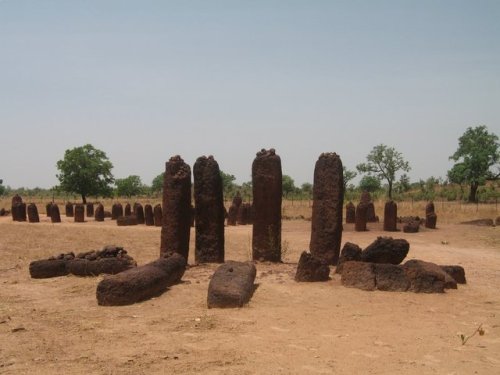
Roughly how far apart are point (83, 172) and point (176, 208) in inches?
1543

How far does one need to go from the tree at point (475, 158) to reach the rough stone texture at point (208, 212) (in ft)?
126

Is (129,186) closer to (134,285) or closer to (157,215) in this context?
(157,215)

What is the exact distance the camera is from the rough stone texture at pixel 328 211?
40.9ft

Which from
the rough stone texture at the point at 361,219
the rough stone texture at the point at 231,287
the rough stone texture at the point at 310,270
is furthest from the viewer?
the rough stone texture at the point at 361,219

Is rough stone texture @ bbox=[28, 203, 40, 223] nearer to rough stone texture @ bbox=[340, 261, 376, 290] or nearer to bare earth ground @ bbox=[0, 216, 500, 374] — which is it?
bare earth ground @ bbox=[0, 216, 500, 374]

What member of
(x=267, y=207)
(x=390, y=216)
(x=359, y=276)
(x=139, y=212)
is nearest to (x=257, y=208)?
(x=267, y=207)

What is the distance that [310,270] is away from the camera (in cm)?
1016

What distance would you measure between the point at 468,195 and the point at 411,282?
4310cm

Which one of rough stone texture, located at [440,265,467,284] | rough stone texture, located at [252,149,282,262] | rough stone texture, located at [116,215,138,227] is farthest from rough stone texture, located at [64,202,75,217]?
rough stone texture, located at [440,265,467,284]

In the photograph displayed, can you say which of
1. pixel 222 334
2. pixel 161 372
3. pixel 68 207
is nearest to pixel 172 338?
pixel 222 334

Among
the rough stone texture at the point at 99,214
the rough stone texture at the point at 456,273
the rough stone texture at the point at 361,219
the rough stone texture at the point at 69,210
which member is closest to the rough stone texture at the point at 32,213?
the rough stone texture at the point at 99,214

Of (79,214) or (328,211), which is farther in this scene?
(79,214)

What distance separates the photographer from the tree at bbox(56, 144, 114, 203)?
49438 mm

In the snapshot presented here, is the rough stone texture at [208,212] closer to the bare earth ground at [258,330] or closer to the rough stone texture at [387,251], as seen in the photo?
the bare earth ground at [258,330]
